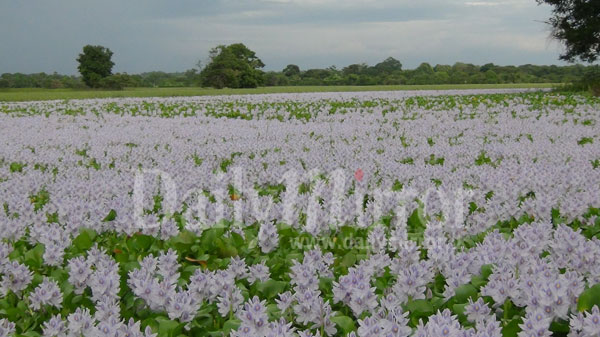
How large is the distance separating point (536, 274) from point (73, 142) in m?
9.77

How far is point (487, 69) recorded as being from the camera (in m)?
93.6

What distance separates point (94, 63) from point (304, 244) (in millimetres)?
105544

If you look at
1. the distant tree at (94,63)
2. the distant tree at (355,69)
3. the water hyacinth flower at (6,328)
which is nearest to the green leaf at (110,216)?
the water hyacinth flower at (6,328)

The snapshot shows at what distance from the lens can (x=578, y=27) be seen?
3231 cm

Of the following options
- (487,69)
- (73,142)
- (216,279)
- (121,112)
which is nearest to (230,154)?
(73,142)

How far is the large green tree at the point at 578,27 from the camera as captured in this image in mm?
31734

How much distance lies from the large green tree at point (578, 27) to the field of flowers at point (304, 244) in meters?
27.0

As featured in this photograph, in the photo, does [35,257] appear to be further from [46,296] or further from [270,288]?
[270,288]

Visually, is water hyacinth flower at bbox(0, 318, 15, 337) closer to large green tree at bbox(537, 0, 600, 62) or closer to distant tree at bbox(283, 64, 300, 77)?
large green tree at bbox(537, 0, 600, 62)

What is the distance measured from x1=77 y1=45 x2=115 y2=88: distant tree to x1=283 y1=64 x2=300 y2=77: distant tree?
108 ft

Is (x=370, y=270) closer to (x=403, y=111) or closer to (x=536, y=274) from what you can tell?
(x=536, y=274)

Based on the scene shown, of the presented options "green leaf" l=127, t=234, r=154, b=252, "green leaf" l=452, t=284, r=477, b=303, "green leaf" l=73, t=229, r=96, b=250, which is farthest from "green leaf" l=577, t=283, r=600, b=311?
"green leaf" l=73, t=229, r=96, b=250

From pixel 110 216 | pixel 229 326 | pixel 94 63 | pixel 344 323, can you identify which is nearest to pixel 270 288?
pixel 229 326

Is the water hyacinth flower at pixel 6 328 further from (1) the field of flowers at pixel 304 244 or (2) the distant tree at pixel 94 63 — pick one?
(2) the distant tree at pixel 94 63
